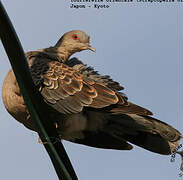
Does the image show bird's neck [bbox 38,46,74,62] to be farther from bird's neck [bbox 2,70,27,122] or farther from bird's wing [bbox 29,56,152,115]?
bird's neck [bbox 2,70,27,122]

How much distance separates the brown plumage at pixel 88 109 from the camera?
4.27m

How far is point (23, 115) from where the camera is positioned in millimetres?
4336

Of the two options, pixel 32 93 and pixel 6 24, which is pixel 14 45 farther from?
pixel 32 93

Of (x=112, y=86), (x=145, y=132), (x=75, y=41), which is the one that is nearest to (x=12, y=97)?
(x=112, y=86)

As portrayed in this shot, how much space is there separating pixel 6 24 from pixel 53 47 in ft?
8.34

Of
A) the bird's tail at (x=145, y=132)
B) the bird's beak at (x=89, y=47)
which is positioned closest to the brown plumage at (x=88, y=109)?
the bird's tail at (x=145, y=132)

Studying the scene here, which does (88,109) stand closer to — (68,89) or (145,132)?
(68,89)

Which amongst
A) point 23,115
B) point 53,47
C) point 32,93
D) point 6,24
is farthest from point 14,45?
point 53,47

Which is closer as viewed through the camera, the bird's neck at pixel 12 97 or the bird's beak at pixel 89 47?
the bird's neck at pixel 12 97

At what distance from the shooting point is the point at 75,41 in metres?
5.35

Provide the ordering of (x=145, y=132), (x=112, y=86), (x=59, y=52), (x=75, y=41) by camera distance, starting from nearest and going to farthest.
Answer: (x=145, y=132) → (x=112, y=86) → (x=59, y=52) → (x=75, y=41)

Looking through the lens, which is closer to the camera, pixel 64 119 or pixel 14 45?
pixel 14 45

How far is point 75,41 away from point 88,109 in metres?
1.08

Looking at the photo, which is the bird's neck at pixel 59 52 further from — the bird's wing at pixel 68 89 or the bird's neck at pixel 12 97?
the bird's neck at pixel 12 97
